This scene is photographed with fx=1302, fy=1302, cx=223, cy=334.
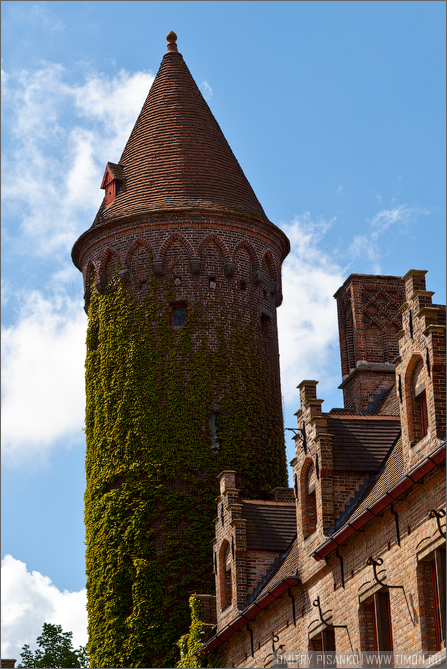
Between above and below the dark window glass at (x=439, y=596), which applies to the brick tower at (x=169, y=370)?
above

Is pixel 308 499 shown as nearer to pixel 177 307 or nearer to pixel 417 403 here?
pixel 417 403

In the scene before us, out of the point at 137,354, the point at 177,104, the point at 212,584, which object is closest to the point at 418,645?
the point at 212,584

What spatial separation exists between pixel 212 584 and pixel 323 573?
33.7 feet

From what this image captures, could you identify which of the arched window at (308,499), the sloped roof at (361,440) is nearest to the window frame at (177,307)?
the arched window at (308,499)

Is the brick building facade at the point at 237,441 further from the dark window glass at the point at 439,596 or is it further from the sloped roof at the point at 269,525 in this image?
the dark window glass at the point at 439,596

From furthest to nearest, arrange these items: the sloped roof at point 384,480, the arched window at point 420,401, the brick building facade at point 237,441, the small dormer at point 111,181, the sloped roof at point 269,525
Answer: the small dormer at point 111,181
the sloped roof at point 269,525
the sloped roof at point 384,480
the brick building facade at point 237,441
the arched window at point 420,401

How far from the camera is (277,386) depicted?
39.8m

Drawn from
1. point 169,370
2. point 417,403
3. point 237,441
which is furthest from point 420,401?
point 169,370

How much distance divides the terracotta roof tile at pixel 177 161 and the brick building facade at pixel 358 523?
612 cm

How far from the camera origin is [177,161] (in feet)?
133

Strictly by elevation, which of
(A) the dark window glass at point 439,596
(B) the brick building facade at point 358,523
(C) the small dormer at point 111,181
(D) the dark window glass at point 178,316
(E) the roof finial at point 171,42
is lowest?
(A) the dark window glass at point 439,596

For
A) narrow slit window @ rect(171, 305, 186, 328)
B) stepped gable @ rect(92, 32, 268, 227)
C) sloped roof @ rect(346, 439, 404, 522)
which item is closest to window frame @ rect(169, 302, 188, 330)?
narrow slit window @ rect(171, 305, 186, 328)

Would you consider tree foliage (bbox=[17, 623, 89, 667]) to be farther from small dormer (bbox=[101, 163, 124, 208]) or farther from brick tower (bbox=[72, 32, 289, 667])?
small dormer (bbox=[101, 163, 124, 208])

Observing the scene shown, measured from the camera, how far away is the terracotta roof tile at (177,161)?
3972cm
